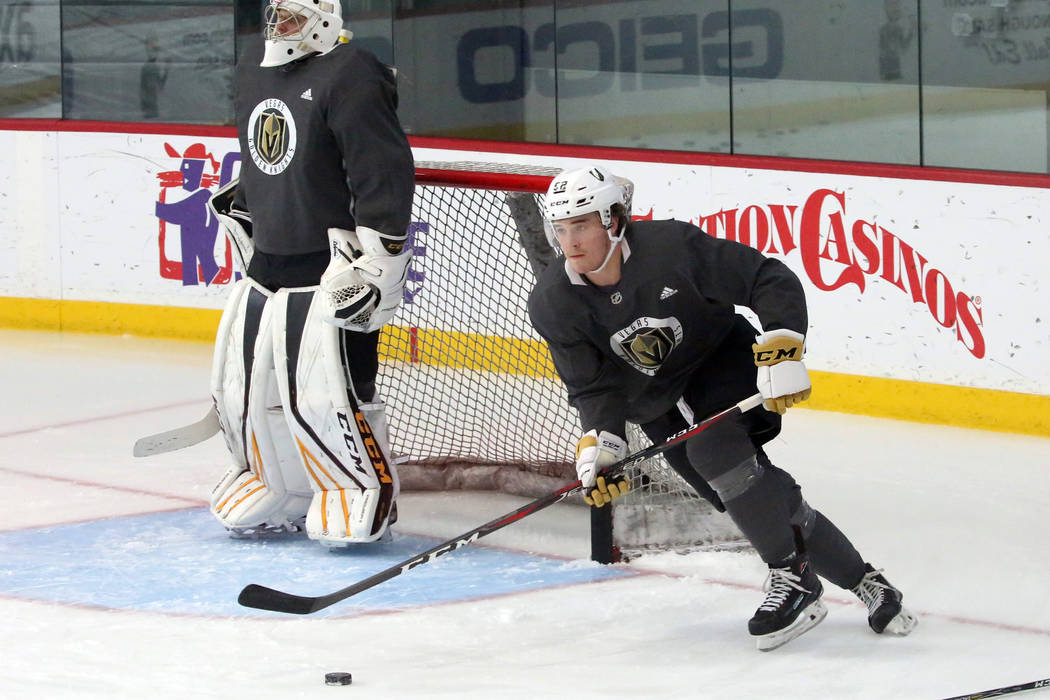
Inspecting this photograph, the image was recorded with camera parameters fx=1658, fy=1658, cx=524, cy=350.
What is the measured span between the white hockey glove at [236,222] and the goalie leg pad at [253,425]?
0.12 meters

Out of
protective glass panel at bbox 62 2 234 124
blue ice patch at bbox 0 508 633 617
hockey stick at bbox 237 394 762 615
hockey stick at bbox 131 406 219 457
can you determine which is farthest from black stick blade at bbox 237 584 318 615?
protective glass panel at bbox 62 2 234 124

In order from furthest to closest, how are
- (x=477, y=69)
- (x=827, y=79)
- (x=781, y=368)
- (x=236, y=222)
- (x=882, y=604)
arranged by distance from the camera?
(x=477, y=69)
(x=827, y=79)
(x=236, y=222)
(x=882, y=604)
(x=781, y=368)

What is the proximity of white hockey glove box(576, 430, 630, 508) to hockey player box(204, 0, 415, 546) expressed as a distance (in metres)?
0.83

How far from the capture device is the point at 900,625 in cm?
299

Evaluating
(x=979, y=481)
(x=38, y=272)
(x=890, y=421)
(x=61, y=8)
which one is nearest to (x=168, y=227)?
(x=38, y=272)

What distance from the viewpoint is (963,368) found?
4.70 meters

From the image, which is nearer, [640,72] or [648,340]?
[648,340]

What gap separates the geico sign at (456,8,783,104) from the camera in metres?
5.93

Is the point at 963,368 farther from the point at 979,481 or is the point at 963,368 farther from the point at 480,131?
the point at 480,131

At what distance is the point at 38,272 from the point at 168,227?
622mm

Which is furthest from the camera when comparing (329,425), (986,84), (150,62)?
(150,62)

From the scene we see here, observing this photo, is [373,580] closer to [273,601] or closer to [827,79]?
[273,601]

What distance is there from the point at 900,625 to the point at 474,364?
165cm

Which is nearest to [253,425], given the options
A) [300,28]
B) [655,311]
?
[300,28]
